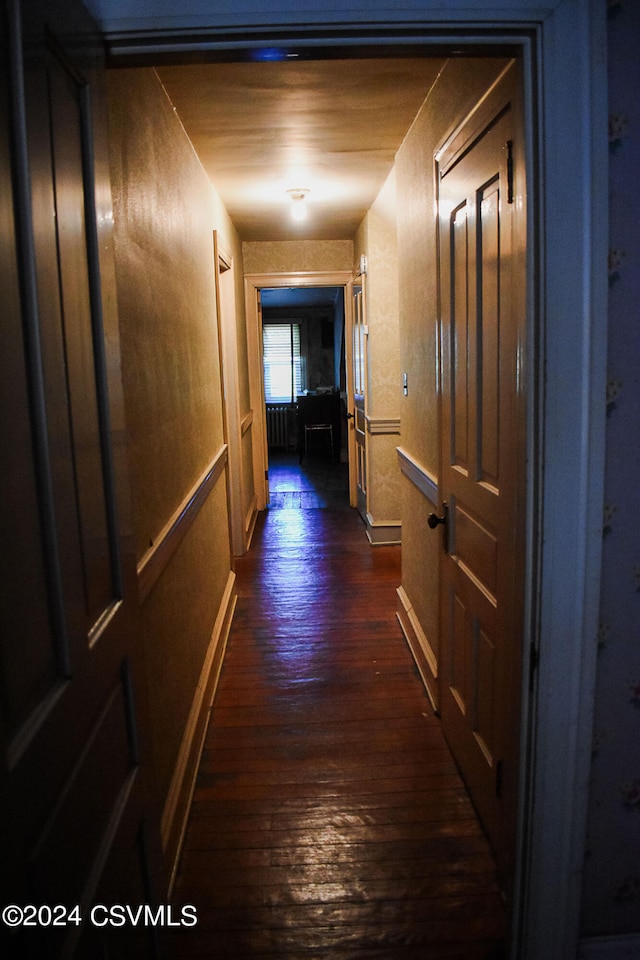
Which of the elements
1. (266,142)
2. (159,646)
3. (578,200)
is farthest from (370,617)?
(578,200)

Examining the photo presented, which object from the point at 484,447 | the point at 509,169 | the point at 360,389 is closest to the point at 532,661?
the point at 484,447

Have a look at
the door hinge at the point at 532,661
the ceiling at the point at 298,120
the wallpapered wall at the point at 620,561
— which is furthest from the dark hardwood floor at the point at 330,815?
the ceiling at the point at 298,120

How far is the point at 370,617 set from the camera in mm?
3734

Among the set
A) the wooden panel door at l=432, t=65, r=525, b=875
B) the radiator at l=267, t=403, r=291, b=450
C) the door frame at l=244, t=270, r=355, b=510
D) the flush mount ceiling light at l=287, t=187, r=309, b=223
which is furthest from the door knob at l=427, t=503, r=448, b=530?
the radiator at l=267, t=403, r=291, b=450

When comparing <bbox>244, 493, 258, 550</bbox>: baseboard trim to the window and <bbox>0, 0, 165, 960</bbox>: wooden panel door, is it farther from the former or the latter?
the window

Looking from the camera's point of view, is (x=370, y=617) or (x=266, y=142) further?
(x=370, y=617)

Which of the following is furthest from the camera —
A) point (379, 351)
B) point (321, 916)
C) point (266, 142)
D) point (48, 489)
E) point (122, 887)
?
point (379, 351)

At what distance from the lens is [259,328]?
6547 mm

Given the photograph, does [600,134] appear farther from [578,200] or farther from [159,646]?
[159,646]

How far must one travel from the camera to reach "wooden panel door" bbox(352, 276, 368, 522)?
539cm

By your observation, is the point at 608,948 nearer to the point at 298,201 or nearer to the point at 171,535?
the point at 171,535

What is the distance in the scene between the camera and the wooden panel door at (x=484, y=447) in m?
1.53

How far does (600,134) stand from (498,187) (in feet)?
1.46

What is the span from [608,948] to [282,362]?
31.7ft
